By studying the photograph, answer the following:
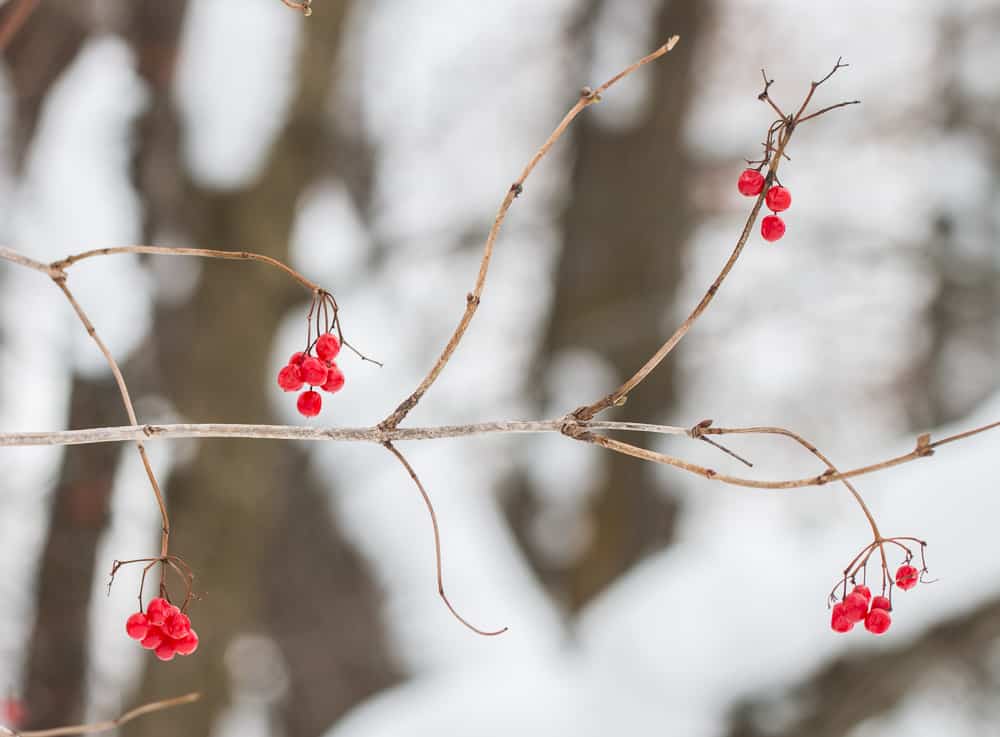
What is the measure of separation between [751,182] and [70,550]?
2.20m

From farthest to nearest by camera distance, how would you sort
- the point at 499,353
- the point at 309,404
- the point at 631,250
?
the point at 499,353, the point at 631,250, the point at 309,404

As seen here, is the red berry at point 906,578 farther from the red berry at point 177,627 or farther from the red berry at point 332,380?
the red berry at point 177,627

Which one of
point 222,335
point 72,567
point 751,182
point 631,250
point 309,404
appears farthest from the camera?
point 631,250

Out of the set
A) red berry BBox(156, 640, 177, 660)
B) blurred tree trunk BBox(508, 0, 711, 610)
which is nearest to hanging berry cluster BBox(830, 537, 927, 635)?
red berry BBox(156, 640, 177, 660)

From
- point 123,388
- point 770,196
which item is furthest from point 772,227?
point 123,388

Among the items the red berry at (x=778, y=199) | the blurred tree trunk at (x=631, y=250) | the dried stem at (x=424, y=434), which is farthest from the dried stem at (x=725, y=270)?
the blurred tree trunk at (x=631, y=250)

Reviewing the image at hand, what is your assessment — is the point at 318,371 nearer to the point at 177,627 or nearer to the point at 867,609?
the point at 177,627

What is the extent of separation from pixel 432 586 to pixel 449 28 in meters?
2.55

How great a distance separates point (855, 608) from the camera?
0.88 metres

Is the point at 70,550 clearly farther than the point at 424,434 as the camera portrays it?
Yes

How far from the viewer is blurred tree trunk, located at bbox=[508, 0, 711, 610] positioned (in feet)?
13.0

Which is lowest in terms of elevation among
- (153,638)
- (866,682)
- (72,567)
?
(153,638)

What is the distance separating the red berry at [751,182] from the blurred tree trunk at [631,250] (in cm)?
306

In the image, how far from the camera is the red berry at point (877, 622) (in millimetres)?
834
